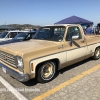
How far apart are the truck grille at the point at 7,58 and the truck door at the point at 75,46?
1.83m

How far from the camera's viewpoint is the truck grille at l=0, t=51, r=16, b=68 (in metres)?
3.73

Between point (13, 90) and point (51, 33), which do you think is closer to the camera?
point (13, 90)

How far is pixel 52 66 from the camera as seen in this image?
Answer: 4281mm

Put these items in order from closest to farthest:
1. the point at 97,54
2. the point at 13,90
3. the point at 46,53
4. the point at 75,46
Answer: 1. the point at 13,90
2. the point at 46,53
3. the point at 75,46
4. the point at 97,54

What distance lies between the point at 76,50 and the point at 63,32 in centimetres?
86

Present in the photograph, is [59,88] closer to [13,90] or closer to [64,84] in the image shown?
[64,84]

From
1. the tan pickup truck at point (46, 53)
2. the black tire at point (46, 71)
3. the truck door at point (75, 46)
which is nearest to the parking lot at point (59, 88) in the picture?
the black tire at point (46, 71)

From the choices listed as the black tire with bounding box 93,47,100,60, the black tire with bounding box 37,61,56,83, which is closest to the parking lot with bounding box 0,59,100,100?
the black tire with bounding box 37,61,56,83

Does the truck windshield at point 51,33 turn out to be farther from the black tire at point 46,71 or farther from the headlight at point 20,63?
the headlight at point 20,63

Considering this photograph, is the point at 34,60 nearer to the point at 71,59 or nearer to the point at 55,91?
the point at 55,91

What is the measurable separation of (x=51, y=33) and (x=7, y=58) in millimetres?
1875

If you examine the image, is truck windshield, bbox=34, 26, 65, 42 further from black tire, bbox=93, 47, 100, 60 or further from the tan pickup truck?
black tire, bbox=93, 47, 100, 60

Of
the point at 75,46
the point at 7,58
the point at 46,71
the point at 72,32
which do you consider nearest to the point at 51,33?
the point at 72,32

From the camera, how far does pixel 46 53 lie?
3.89 m
